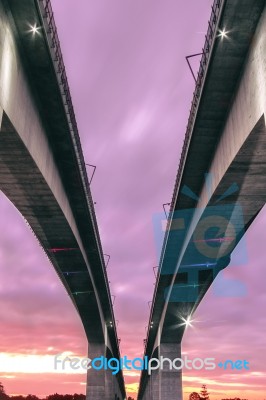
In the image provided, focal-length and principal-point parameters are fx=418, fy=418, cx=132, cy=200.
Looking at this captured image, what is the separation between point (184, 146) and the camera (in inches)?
669

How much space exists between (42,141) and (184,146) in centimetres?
571

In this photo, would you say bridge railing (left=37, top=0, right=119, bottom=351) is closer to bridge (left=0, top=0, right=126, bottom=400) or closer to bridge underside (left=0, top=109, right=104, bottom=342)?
bridge (left=0, top=0, right=126, bottom=400)

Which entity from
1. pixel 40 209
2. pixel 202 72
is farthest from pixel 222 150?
pixel 40 209

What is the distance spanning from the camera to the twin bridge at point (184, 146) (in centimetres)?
1098

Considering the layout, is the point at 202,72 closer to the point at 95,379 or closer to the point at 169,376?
the point at 169,376

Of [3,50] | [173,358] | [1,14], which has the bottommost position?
[173,358]

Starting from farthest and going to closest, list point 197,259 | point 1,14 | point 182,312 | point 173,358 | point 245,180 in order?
point 173,358 < point 182,312 < point 197,259 < point 245,180 < point 1,14

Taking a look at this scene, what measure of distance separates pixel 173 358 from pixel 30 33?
1550 inches

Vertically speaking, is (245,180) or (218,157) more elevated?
(218,157)

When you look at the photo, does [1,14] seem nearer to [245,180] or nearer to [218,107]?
[218,107]

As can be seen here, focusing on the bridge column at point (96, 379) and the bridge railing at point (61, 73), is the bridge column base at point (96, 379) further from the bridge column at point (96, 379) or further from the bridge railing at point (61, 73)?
the bridge railing at point (61, 73)

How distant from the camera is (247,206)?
57.1ft

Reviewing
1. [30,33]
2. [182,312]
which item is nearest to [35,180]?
[30,33]

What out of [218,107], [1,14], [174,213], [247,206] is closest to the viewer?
[1,14]
